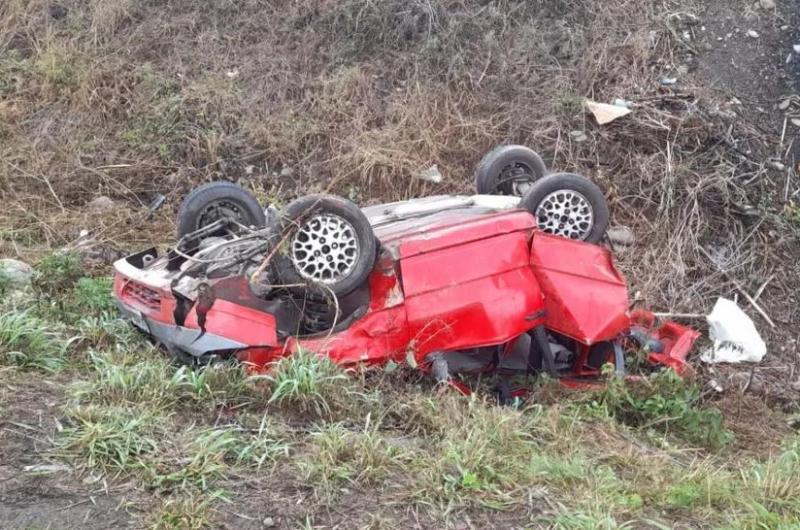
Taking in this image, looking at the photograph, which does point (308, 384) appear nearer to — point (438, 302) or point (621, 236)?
point (438, 302)

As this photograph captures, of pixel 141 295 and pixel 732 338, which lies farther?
pixel 732 338

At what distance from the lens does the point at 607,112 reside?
8.33 m

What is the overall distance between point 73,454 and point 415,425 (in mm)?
1516

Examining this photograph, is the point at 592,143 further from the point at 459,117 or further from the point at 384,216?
the point at 384,216

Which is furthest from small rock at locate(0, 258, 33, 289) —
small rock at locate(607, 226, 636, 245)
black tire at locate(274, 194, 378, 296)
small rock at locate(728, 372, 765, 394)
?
small rock at locate(728, 372, 765, 394)

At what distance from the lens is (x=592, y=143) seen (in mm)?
8289

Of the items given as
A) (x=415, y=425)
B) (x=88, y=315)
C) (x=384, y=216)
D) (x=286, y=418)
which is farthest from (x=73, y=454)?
(x=384, y=216)

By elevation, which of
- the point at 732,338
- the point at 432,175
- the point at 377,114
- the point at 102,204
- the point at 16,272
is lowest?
the point at 732,338

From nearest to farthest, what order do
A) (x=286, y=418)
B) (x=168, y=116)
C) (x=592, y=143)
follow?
(x=286, y=418) < (x=592, y=143) < (x=168, y=116)

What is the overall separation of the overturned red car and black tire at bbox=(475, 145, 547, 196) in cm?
110

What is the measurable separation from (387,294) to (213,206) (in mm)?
1563

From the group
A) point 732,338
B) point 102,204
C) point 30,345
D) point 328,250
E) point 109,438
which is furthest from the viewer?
point 102,204

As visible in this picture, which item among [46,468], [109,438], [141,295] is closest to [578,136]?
[141,295]

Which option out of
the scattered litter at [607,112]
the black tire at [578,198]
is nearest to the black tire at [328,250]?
the black tire at [578,198]
